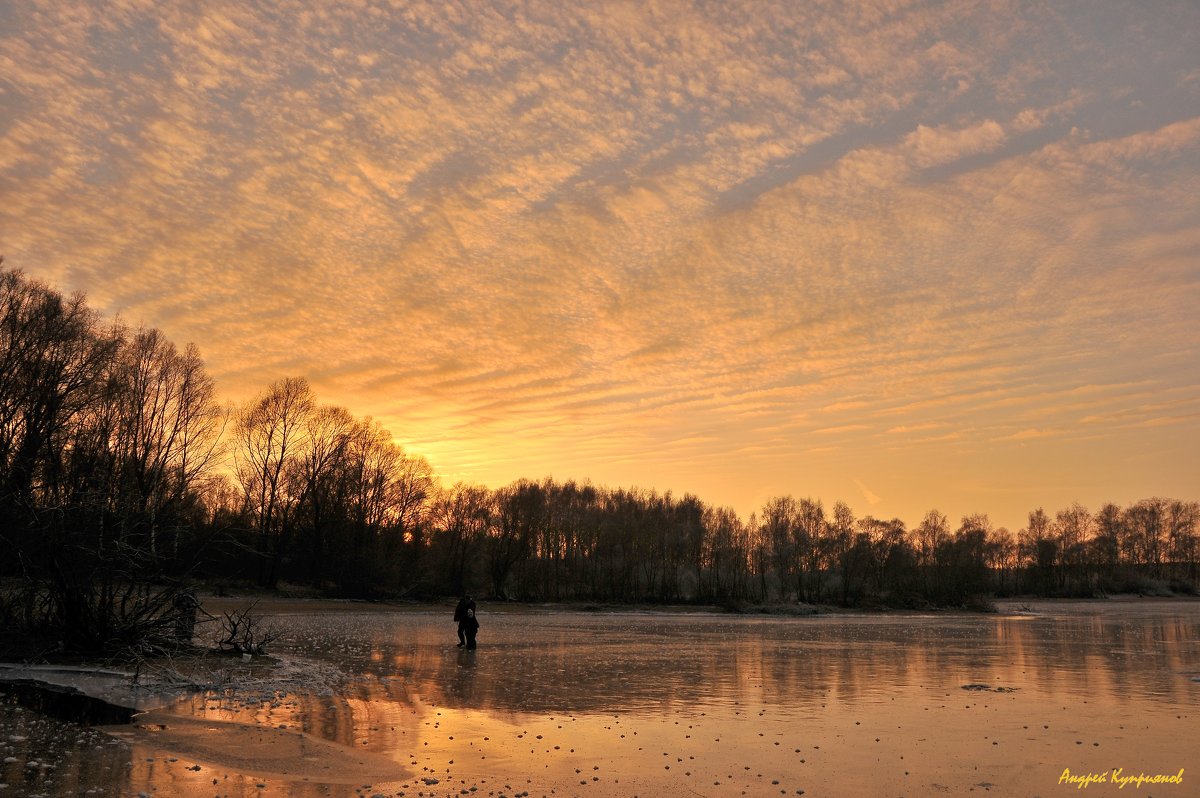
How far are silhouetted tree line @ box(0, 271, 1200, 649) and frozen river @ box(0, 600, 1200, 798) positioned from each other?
5.27m

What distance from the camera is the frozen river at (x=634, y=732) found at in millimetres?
11633

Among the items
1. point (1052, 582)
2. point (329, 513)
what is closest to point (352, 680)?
point (329, 513)

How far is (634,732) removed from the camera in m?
15.6

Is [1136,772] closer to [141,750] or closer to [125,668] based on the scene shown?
[141,750]

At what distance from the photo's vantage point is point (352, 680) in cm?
2242

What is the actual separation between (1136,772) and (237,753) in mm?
13568

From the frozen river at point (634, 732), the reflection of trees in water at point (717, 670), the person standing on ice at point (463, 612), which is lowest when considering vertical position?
the reflection of trees in water at point (717, 670)

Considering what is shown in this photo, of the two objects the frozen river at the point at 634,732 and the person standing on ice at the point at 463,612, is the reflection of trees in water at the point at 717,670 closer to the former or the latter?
the frozen river at the point at 634,732

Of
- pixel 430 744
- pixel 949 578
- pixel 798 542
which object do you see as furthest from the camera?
pixel 798 542

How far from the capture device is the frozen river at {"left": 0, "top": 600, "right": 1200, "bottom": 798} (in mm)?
11633

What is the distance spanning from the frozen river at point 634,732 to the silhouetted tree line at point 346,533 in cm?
527
